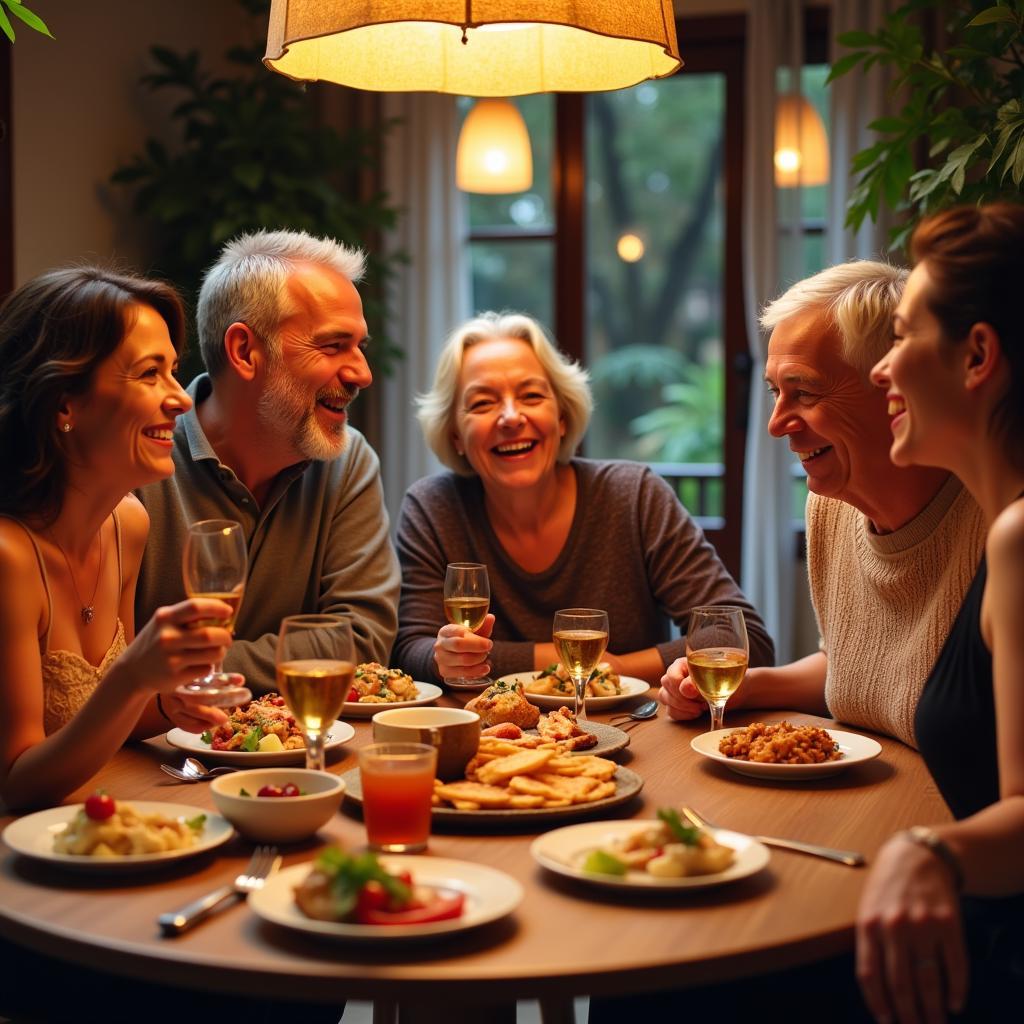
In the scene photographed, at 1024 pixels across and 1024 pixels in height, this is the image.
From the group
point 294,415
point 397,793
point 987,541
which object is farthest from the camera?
point 294,415

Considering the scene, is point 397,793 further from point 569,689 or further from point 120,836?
point 569,689

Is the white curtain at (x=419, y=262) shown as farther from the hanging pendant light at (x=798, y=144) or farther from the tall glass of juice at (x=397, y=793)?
the tall glass of juice at (x=397, y=793)

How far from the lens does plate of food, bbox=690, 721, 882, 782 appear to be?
180cm

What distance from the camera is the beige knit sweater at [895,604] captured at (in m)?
1.99

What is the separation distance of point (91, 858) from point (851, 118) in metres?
4.55

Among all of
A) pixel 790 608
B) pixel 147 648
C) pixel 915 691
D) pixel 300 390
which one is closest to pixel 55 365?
pixel 147 648

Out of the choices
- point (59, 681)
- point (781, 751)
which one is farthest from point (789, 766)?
point (59, 681)

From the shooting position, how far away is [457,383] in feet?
10.1

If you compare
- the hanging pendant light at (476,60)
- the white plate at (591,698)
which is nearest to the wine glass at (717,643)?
the white plate at (591,698)

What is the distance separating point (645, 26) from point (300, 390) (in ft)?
3.88

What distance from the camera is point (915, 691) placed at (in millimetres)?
1989

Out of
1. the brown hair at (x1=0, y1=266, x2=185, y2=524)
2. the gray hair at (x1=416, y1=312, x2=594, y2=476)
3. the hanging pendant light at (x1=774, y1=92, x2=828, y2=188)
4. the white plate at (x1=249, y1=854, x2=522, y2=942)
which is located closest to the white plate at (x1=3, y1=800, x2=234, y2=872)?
the white plate at (x1=249, y1=854, x2=522, y2=942)

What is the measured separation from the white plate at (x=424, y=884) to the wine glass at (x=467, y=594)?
0.83 metres

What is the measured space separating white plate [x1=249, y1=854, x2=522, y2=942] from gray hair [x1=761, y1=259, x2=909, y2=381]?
1.17 m
